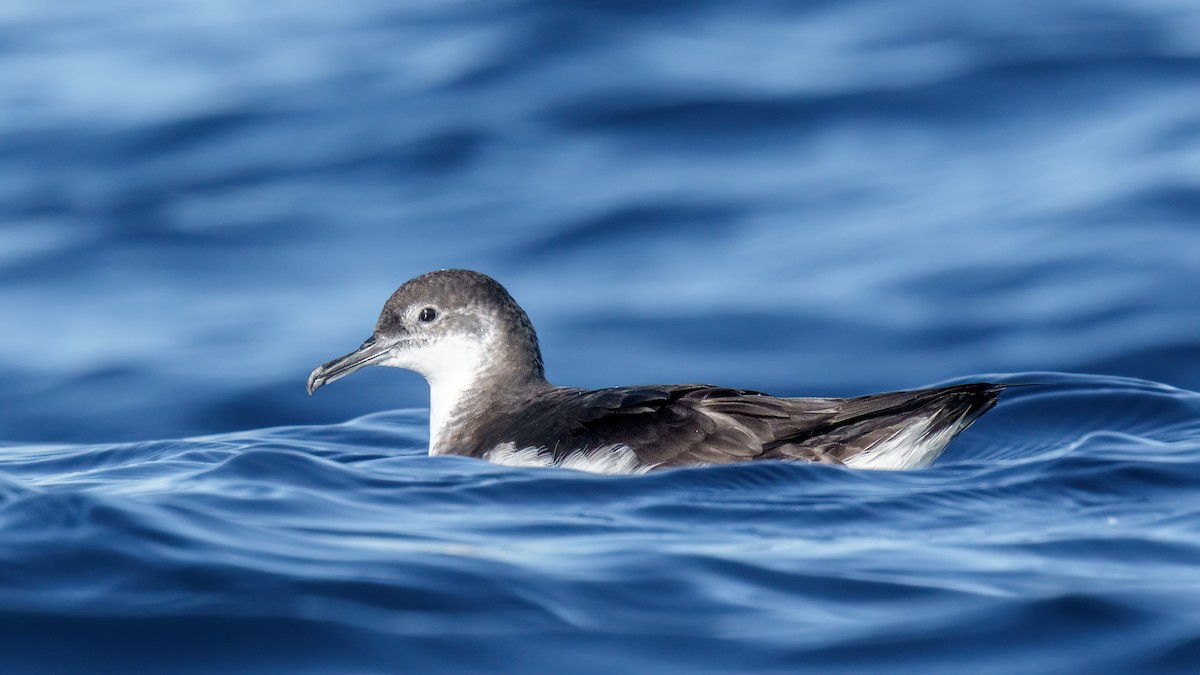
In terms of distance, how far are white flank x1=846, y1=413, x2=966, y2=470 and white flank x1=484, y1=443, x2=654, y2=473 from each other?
0.86 meters

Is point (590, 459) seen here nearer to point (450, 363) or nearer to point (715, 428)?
point (715, 428)

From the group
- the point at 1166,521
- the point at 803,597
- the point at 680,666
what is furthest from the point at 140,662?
the point at 1166,521

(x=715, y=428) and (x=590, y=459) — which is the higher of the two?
(x=715, y=428)

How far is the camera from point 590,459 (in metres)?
6.61

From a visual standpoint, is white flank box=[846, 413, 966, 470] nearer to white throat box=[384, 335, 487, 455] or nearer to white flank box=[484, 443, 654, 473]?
white flank box=[484, 443, 654, 473]

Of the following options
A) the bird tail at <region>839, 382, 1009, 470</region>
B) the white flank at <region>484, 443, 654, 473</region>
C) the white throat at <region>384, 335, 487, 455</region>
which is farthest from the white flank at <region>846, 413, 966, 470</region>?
the white throat at <region>384, 335, 487, 455</region>

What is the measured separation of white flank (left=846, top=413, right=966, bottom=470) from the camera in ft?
21.4

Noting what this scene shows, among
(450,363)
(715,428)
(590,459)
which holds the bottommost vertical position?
(590,459)

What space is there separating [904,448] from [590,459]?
1.24 m

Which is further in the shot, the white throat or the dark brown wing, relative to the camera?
the white throat

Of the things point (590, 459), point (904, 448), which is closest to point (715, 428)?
point (590, 459)

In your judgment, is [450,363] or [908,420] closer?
[908,420]

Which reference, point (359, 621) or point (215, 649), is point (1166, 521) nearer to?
point (359, 621)

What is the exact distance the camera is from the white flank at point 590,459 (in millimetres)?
6523
